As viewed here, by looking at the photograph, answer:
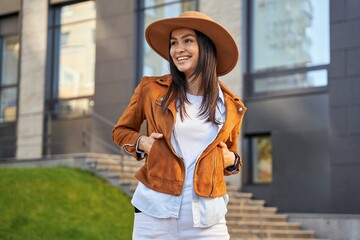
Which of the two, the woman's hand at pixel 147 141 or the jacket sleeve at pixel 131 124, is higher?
the jacket sleeve at pixel 131 124

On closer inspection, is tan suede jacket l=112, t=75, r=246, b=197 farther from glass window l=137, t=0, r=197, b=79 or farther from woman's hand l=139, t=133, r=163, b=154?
glass window l=137, t=0, r=197, b=79

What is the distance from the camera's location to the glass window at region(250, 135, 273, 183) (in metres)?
13.9

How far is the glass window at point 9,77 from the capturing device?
1892cm

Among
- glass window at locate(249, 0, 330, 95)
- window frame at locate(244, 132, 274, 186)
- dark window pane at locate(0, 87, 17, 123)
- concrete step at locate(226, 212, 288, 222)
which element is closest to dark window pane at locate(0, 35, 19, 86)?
dark window pane at locate(0, 87, 17, 123)

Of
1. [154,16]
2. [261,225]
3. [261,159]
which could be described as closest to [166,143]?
[261,225]

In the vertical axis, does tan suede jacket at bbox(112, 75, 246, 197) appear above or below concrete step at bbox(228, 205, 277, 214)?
above

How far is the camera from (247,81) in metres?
Answer: 14.3

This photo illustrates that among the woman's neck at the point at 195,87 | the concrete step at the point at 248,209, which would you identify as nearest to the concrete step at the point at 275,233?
the concrete step at the point at 248,209

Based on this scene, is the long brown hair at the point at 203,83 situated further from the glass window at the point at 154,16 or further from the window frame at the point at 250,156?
the glass window at the point at 154,16

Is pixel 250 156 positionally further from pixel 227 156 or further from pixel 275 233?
pixel 227 156

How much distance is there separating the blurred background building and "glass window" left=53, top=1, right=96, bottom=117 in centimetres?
3

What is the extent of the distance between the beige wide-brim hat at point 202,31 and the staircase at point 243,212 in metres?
7.67

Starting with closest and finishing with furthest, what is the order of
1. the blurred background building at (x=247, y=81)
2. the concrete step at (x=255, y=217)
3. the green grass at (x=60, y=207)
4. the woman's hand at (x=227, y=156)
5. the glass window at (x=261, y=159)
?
the woman's hand at (x=227, y=156) < the green grass at (x=60, y=207) < the concrete step at (x=255, y=217) < the blurred background building at (x=247, y=81) < the glass window at (x=261, y=159)

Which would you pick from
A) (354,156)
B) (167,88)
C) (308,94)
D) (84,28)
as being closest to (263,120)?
(308,94)
